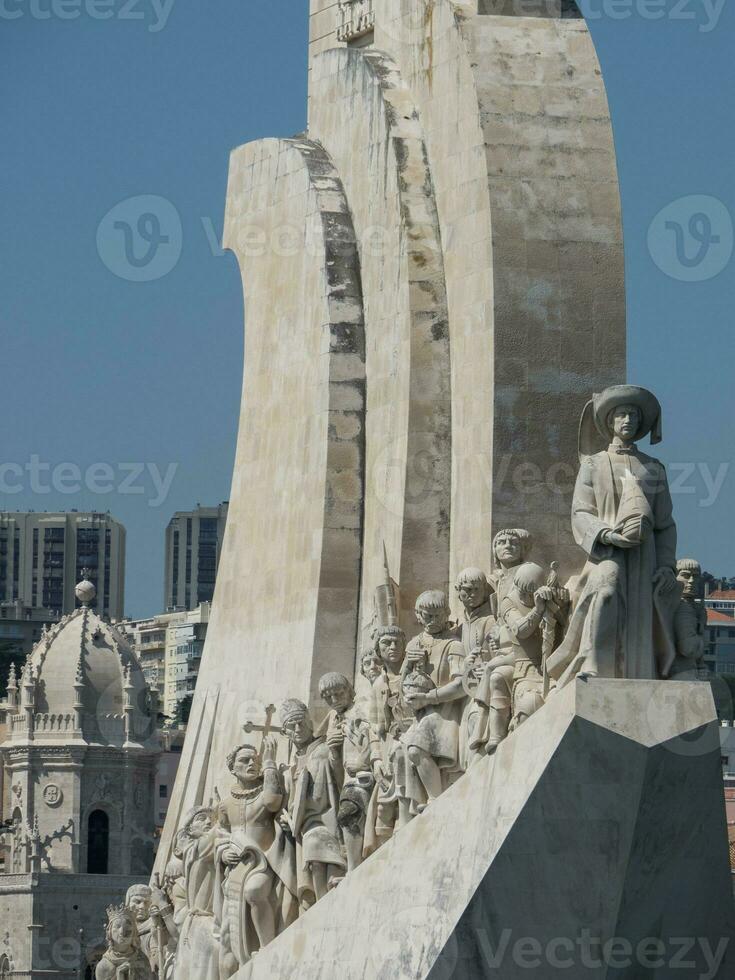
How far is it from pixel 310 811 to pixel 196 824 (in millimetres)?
2030

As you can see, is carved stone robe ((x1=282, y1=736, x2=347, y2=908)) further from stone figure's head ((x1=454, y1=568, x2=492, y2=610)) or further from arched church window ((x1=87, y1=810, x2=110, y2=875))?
arched church window ((x1=87, y1=810, x2=110, y2=875))

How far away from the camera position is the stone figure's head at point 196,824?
2584cm

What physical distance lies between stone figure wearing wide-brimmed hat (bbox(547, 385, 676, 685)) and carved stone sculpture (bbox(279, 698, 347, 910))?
3.20 metres

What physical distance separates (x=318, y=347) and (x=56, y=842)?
5258 cm

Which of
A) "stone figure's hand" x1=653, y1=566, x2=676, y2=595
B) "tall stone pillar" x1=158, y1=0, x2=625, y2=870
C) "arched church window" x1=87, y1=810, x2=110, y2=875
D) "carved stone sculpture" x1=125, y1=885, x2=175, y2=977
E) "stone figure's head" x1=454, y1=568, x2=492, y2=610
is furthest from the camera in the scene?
"arched church window" x1=87, y1=810, x2=110, y2=875

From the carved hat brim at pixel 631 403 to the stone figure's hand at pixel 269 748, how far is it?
5.55m

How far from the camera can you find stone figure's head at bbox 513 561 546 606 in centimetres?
2217

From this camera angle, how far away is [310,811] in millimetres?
24219

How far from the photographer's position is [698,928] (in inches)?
849

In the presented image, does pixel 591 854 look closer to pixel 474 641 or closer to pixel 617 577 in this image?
pixel 617 577

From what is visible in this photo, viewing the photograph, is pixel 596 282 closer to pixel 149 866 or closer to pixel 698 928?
pixel 698 928

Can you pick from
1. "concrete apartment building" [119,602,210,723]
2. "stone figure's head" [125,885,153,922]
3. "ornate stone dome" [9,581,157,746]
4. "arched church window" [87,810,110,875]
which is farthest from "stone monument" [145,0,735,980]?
"concrete apartment building" [119,602,210,723]

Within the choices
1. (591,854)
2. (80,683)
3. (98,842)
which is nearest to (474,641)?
(591,854)

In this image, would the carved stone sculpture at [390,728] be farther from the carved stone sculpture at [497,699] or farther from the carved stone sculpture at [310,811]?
the carved stone sculpture at [497,699]
